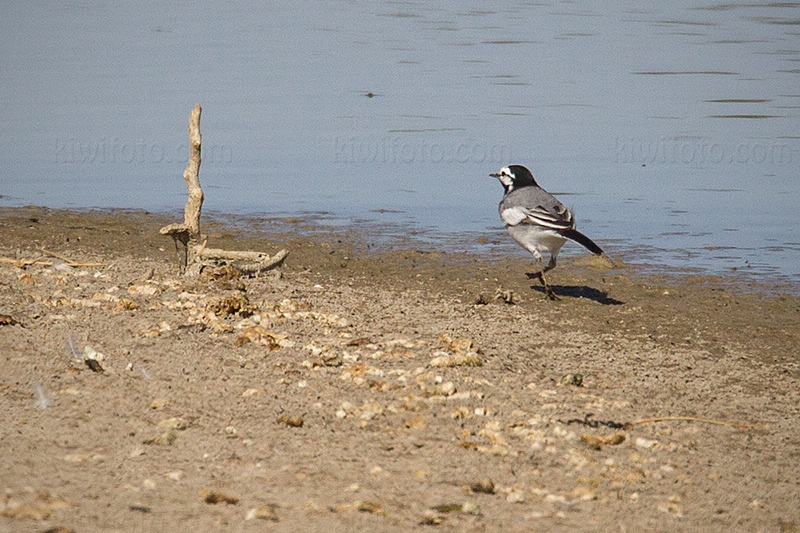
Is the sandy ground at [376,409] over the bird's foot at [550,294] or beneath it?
over

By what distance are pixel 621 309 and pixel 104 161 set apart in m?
9.95

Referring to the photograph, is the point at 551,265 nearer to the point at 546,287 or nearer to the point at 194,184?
the point at 546,287

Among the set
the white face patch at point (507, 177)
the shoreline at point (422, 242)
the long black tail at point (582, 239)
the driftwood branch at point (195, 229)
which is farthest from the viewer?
the white face patch at point (507, 177)

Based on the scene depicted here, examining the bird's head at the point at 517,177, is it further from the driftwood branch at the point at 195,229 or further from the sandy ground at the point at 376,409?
the driftwood branch at the point at 195,229

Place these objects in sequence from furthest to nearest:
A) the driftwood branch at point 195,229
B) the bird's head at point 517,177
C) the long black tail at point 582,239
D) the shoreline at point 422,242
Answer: the bird's head at point 517,177, the shoreline at point 422,242, the long black tail at point 582,239, the driftwood branch at point 195,229

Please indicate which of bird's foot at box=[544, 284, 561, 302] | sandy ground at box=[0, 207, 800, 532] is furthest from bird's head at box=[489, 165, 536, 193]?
sandy ground at box=[0, 207, 800, 532]

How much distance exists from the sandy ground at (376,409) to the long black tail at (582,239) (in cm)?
48

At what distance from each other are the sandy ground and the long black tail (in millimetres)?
480

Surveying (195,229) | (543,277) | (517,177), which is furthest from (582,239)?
(195,229)

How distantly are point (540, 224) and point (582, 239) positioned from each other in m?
0.46

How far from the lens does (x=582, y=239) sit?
7.51m

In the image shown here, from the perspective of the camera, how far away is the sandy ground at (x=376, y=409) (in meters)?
3.23

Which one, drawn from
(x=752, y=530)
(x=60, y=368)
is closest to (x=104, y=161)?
(x=60, y=368)

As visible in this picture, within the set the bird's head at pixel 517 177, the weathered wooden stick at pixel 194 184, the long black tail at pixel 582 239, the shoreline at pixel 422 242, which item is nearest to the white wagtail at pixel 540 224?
the long black tail at pixel 582 239
